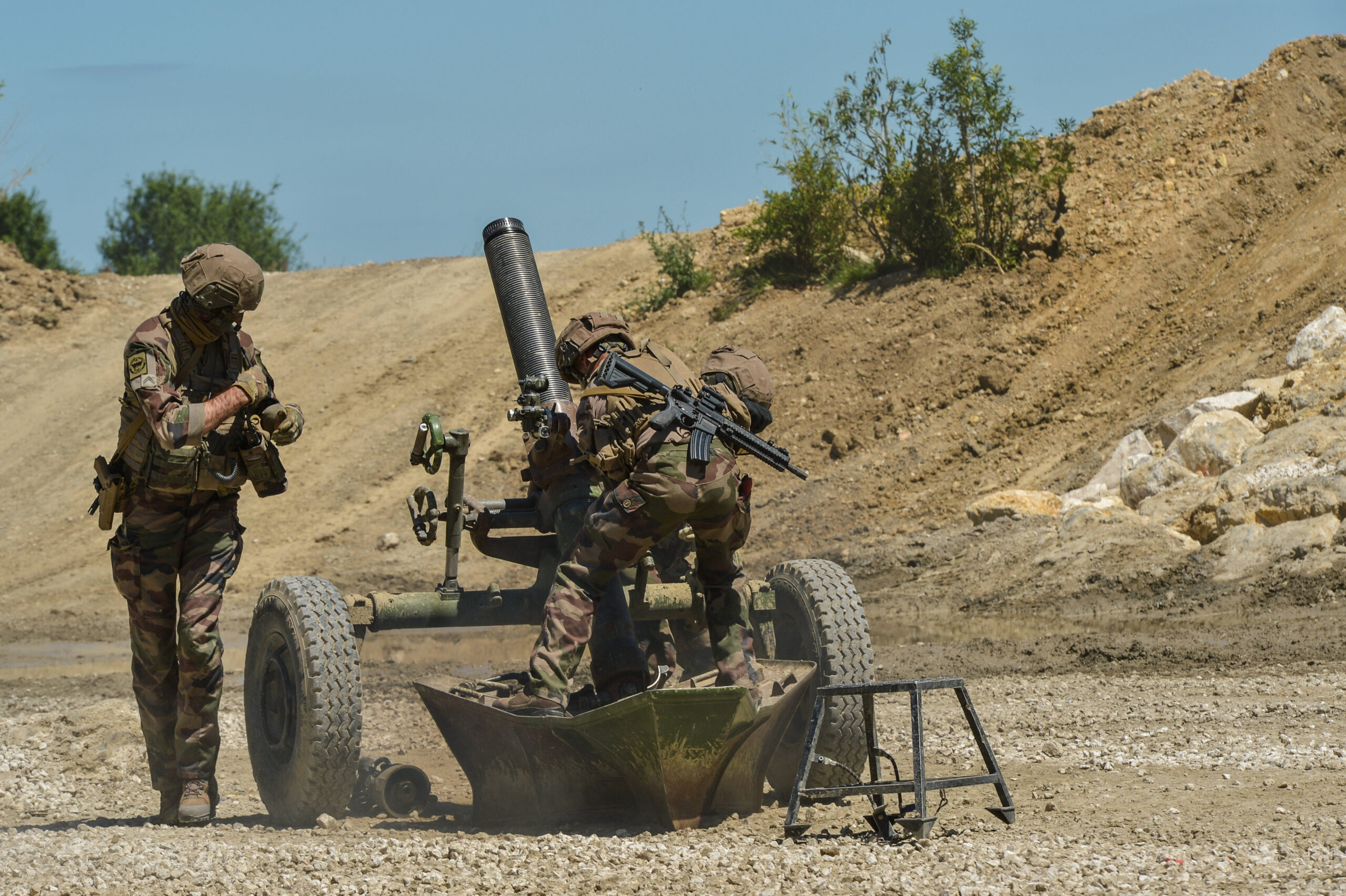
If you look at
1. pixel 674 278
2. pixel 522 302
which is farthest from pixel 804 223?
pixel 522 302

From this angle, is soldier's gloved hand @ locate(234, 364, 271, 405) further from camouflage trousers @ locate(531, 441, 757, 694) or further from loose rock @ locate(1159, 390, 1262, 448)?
loose rock @ locate(1159, 390, 1262, 448)

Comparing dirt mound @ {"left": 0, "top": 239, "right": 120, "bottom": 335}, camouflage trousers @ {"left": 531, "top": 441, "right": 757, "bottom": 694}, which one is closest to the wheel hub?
camouflage trousers @ {"left": 531, "top": 441, "right": 757, "bottom": 694}

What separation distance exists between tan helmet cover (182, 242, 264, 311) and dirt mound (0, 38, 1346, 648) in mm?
8089

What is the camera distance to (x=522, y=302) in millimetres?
7129

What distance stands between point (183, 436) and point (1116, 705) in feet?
16.6

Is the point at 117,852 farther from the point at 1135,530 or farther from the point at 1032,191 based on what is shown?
the point at 1032,191

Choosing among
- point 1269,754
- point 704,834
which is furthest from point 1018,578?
point 704,834

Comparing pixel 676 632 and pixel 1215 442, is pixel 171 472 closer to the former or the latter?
pixel 676 632

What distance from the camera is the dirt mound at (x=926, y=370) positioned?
15.1m

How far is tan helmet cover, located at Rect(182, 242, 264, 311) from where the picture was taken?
17.4 ft

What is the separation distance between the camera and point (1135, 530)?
456 inches

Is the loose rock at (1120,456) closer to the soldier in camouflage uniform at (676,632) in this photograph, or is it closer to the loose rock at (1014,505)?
the loose rock at (1014,505)

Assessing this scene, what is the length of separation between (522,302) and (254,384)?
6.47ft

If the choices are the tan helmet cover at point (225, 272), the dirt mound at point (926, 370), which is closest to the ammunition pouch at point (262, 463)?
the tan helmet cover at point (225, 272)
